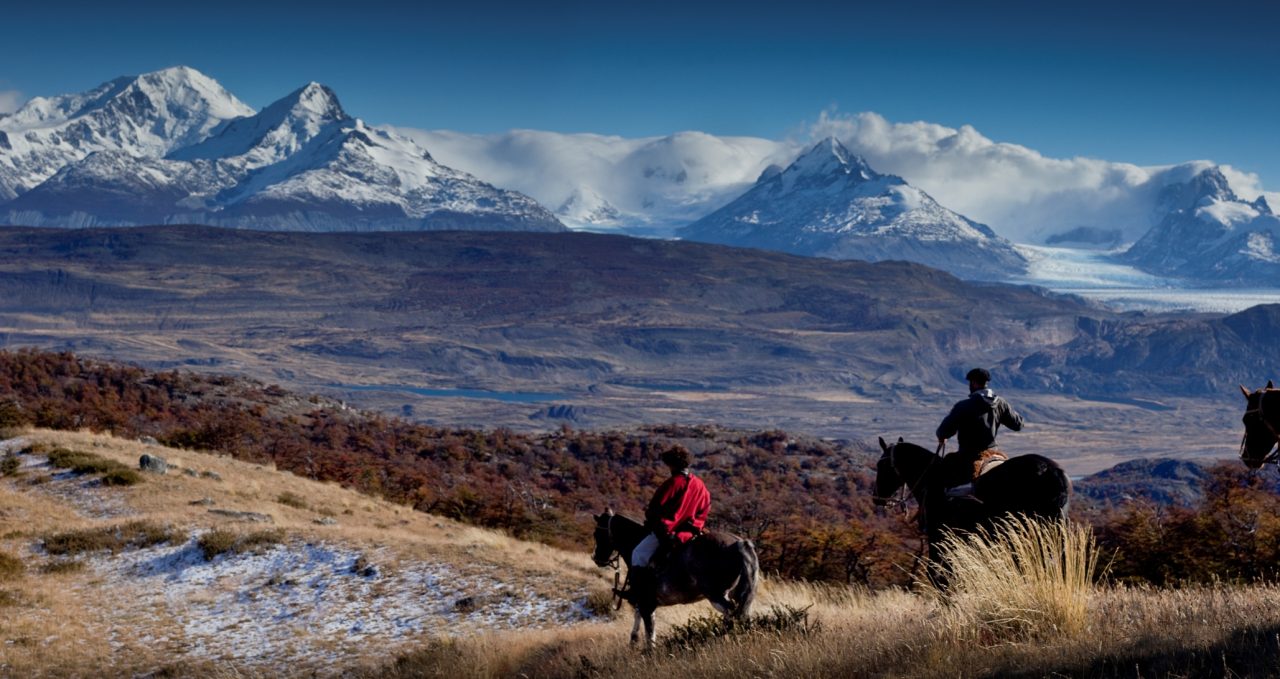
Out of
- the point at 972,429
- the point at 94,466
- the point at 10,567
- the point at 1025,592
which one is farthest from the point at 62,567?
the point at 1025,592

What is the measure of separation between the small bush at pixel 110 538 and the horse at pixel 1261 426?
18655 mm

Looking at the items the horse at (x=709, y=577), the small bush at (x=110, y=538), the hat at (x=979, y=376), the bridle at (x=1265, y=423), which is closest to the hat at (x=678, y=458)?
the horse at (x=709, y=577)

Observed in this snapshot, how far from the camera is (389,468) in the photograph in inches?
1726

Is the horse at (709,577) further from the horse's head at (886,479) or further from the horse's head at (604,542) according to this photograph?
the horse's head at (886,479)

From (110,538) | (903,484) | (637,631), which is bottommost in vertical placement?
(110,538)

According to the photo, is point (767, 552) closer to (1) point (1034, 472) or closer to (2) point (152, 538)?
(2) point (152, 538)

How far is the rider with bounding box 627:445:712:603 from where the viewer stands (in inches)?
530

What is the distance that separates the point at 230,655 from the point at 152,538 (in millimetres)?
7053

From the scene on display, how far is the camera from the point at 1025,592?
10.8 meters

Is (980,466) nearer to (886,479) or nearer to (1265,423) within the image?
(886,479)

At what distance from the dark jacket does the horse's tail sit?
2.68 meters

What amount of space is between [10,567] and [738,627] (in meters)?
15.7

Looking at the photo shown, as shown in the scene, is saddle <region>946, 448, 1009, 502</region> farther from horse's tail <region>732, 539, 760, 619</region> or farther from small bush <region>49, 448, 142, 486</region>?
small bush <region>49, 448, 142, 486</region>

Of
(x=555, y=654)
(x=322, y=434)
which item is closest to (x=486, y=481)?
(x=322, y=434)
